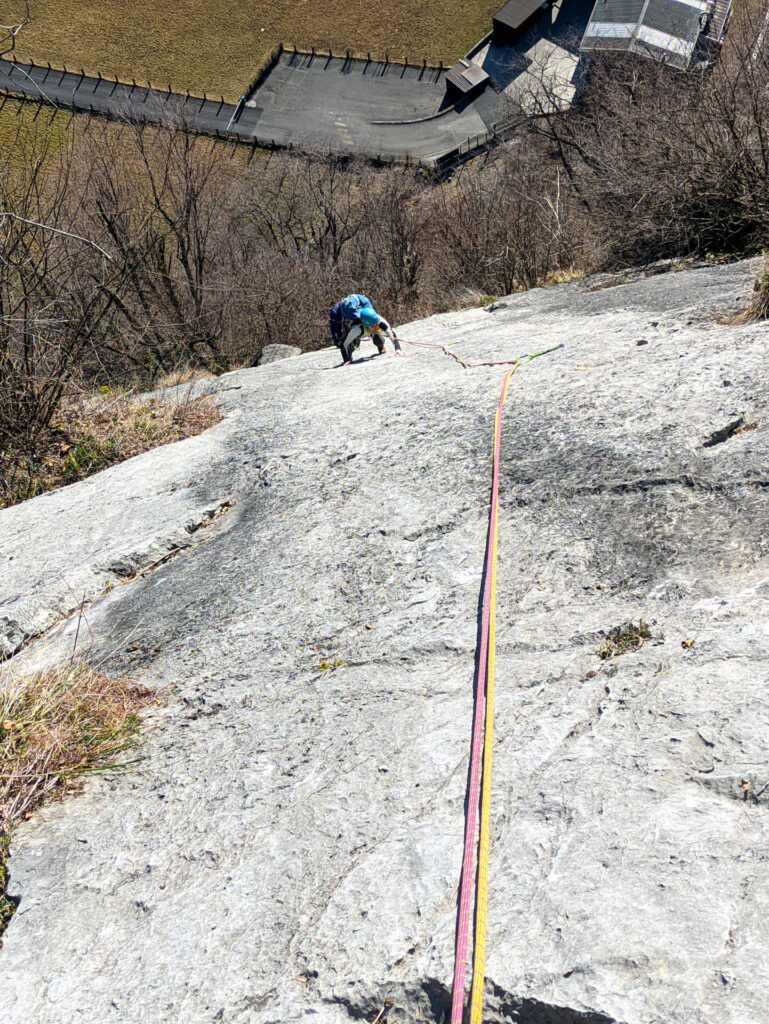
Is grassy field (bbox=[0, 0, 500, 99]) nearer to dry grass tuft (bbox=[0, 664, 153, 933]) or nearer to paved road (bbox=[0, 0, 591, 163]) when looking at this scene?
paved road (bbox=[0, 0, 591, 163])

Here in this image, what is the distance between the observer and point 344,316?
10156mm

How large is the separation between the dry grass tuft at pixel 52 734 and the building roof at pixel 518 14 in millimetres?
42451

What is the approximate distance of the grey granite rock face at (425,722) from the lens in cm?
222

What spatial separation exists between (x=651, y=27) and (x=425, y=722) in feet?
113

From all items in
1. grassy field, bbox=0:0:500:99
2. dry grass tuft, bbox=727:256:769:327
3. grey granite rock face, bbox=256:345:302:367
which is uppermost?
grassy field, bbox=0:0:500:99

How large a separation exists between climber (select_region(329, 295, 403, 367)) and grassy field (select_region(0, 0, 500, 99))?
1361 inches

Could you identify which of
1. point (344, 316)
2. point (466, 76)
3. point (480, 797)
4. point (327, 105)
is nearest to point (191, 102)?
point (327, 105)

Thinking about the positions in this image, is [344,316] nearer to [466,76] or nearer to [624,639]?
[624,639]

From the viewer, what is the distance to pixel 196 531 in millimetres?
5500

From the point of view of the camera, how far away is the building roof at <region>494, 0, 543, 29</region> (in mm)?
36875

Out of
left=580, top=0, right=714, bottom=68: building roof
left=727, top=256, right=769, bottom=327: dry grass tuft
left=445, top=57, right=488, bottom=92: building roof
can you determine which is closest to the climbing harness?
left=727, top=256, right=769, bottom=327: dry grass tuft

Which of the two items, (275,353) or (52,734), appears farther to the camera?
(275,353)

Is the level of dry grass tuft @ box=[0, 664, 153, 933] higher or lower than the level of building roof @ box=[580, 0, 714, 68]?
lower

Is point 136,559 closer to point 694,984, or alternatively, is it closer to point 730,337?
point 694,984
